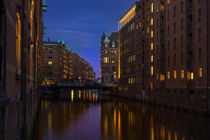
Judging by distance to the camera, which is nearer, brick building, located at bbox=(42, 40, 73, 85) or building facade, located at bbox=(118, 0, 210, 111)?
building facade, located at bbox=(118, 0, 210, 111)

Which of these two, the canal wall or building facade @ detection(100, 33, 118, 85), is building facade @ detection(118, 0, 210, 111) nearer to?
the canal wall

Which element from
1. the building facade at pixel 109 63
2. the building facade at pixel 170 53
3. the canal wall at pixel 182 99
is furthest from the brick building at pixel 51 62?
the canal wall at pixel 182 99

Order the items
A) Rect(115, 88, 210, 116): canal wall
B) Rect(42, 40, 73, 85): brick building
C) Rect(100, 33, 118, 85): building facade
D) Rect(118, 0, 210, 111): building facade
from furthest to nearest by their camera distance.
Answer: Rect(42, 40, 73, 85): brick building
Rect(100, 33, 118, 85): building facade
Rect(118, 0, 210, 111): building facade
Rect(115, 88, 210, 116): canal wall

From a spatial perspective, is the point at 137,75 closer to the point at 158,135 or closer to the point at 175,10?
the point at 175,10

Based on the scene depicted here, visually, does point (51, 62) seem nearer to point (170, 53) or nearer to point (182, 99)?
point (170, 53)

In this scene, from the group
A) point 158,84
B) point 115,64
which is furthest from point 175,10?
point 115,64

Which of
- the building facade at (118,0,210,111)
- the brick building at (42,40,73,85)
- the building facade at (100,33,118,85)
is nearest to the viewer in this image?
the building facade at (118,0,210,111)

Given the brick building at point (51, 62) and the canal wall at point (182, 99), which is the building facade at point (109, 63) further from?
the canal wall at point (182, 99)

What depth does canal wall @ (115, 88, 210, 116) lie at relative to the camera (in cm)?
4227

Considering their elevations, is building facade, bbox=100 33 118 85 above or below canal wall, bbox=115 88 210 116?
above

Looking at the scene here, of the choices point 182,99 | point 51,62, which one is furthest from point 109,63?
point 182,99

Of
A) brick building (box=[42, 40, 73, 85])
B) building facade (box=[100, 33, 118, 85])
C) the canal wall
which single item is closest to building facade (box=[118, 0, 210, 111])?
the canal wall

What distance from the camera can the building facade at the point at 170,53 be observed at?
44.2m

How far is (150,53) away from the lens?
70.4 metres
